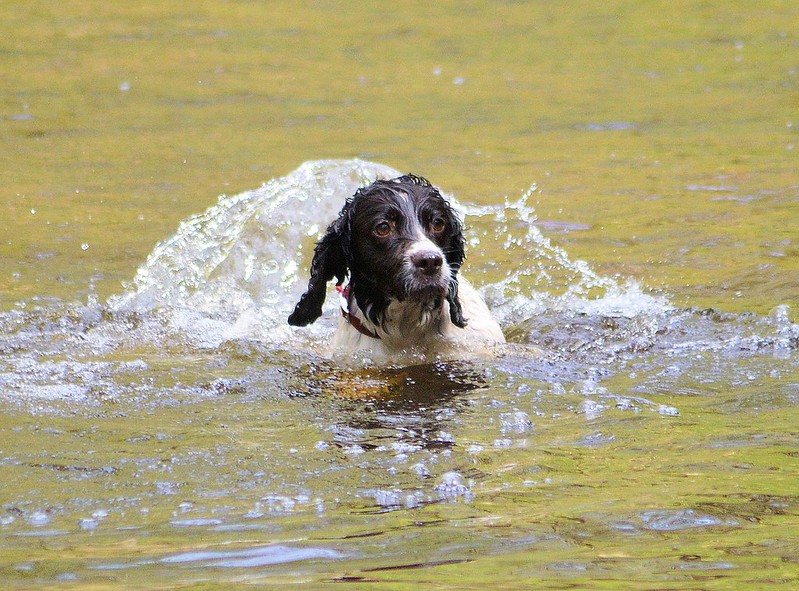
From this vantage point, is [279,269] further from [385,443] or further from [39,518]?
[39,518]

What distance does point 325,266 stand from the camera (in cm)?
658

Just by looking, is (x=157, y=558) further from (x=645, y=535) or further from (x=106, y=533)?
(x=645, y=535)

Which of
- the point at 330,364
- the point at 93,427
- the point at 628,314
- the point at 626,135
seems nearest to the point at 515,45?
the point at 626,135

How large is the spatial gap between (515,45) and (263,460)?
44.9 feet

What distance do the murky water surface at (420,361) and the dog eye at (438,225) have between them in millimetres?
685

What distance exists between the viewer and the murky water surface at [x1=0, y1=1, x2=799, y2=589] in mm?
3891

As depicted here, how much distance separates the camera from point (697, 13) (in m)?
19.6

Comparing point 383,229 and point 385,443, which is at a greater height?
point 383,229

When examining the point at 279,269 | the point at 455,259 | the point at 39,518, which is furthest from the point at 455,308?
the point at 279,269

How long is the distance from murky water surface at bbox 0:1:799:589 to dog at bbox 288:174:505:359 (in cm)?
20

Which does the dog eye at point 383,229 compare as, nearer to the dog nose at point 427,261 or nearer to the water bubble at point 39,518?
the dog nose at point 427,261

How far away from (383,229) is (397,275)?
0.24 m

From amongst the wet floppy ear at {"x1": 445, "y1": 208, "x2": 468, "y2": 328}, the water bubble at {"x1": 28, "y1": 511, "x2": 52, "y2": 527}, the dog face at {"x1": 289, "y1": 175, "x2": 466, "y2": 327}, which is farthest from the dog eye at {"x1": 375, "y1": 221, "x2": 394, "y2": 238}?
the water bubble at {"x1": 28, "y1": 511, "x2": 52, "y2": 527}

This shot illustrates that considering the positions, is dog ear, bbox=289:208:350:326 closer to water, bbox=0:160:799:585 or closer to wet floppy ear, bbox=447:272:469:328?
water, bbox=0:160:799:585
